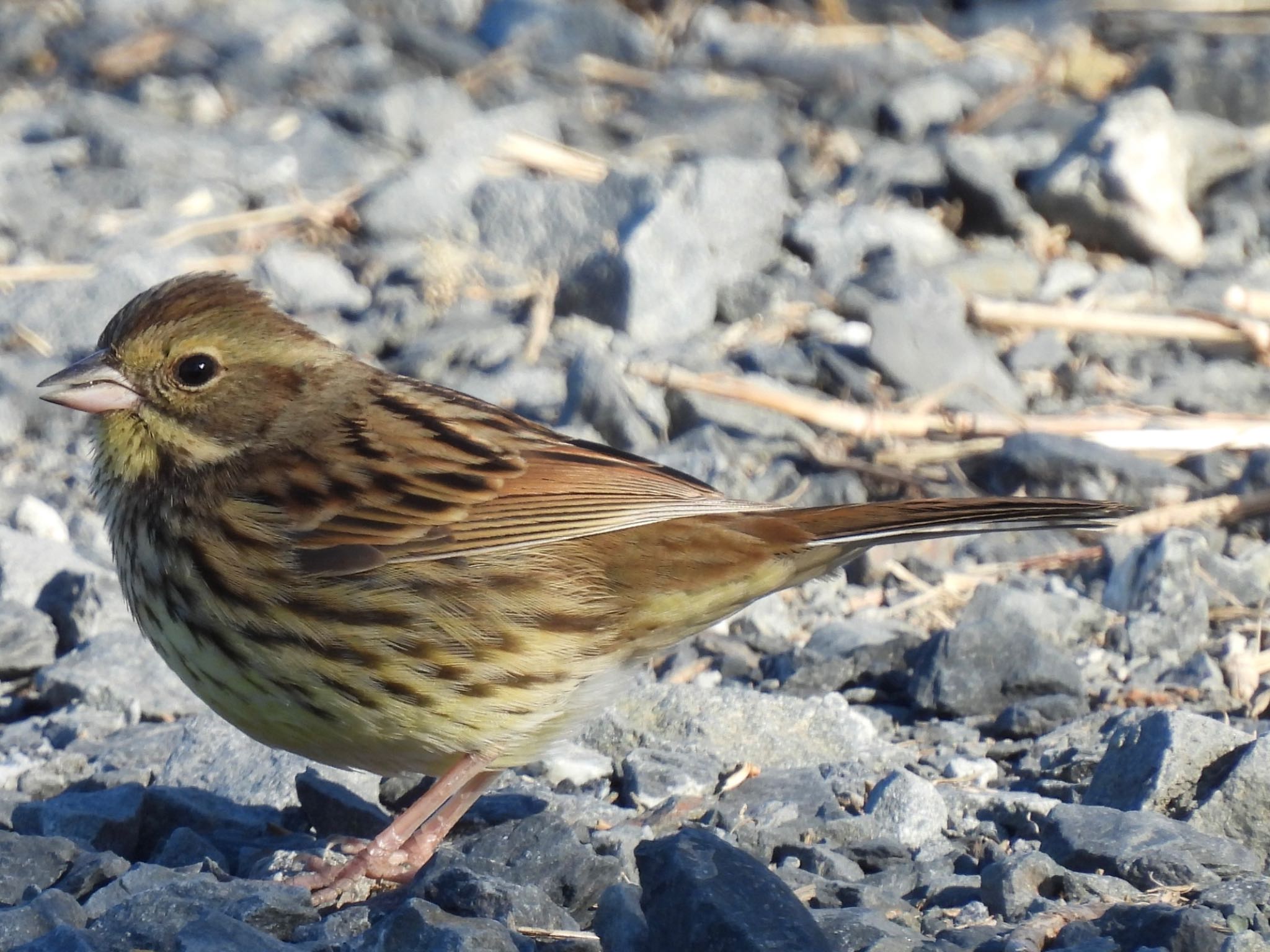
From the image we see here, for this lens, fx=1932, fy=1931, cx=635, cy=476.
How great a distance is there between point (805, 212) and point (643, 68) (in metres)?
1.85

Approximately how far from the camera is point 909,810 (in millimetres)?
3846

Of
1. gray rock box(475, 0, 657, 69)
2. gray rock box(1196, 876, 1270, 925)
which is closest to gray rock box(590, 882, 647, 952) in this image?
gray rock box(1196, 876, 1270, 925)

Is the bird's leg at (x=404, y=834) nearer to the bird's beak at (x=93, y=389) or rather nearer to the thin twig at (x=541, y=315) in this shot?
the bird's beak at (x=93, y=389)

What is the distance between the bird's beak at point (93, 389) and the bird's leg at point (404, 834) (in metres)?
1.04

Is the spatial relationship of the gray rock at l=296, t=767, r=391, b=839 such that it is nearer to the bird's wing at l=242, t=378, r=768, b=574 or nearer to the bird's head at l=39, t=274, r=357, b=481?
the bird's wing at l=242, t=378, r=768, b=574

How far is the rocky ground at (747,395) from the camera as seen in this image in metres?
3.51

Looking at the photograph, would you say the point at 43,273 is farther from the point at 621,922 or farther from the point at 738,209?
the point at 621,922

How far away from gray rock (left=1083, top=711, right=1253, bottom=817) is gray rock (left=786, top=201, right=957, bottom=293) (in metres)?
3.09

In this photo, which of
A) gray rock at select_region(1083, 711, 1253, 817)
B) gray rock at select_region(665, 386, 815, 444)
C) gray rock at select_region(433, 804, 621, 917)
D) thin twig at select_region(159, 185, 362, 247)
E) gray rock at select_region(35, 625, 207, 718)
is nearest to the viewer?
gray rock at select_region(433, 804, 621, 917)

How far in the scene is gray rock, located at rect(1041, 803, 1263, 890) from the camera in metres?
3.44

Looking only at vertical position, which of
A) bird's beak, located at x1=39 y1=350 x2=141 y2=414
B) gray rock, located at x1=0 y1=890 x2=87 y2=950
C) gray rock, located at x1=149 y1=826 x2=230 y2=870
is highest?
bird's beak, located at x1=39 y1=350 x2=141 y2=414

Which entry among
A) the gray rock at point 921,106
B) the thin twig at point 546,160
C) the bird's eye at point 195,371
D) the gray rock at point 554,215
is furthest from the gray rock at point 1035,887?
the gray rock at point 921,106

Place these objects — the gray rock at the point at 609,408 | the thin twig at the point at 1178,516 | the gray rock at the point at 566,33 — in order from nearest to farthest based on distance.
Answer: the thin twig at the point at 1178,516 → the gray rock at the point at 609,408 → the gray rock at the point at 566,33

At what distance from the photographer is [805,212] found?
23.3 ft
